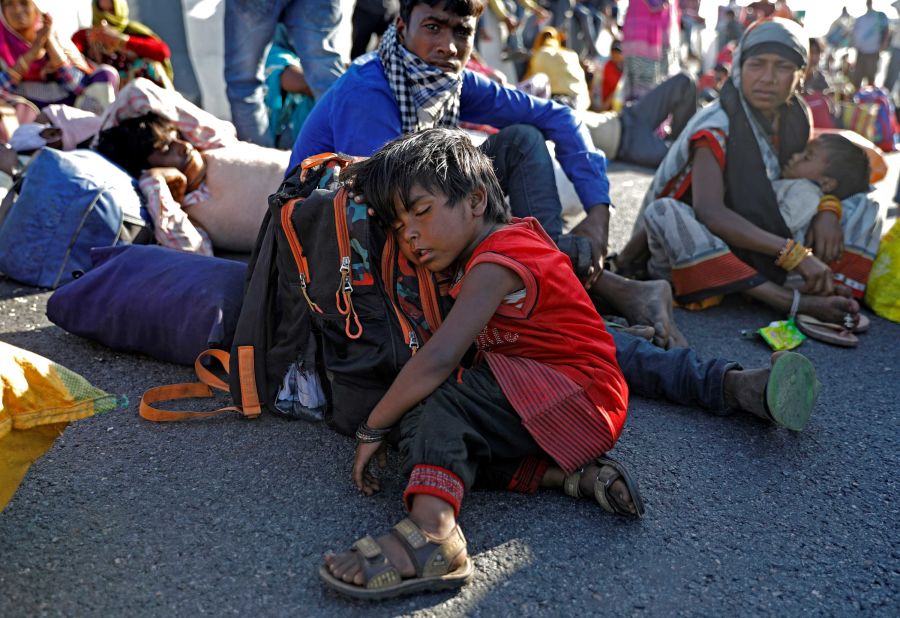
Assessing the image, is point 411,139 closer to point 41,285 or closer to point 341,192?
point 341,192

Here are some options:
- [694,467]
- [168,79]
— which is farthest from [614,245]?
[168,79]

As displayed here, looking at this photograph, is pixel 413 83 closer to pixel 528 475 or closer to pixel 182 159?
pixel 182 159

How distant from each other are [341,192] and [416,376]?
1.91 ft

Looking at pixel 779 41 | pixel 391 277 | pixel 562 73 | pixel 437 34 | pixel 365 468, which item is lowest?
pixel 365 468

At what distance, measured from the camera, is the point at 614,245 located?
14.4ft

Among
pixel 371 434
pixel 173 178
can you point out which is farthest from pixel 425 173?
pixel 173 178

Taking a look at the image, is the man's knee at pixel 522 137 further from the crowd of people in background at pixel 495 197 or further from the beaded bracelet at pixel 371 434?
the beaded bracelet at pixel 371 434

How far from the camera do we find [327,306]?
2143 millimetres

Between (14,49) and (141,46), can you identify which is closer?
(14,49)

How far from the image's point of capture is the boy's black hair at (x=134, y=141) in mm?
3496

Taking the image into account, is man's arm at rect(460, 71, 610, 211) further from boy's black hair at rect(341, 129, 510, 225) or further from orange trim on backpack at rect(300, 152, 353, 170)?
boy's black hair at rect(341, 129, 510, 225)

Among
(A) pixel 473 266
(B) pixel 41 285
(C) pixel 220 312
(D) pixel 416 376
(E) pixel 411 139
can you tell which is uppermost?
(E) pixel 411 139

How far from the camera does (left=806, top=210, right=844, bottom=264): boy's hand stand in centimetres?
352

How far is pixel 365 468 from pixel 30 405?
2.48 ft
